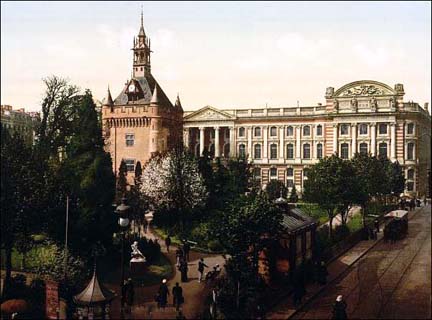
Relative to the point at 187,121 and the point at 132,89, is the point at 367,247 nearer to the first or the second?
the point at 187,121

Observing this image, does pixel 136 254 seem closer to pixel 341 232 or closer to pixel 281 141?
pixel 341 232

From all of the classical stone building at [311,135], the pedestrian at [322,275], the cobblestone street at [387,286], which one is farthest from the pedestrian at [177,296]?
the classical stone building at [311,135]

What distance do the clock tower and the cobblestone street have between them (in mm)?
28231

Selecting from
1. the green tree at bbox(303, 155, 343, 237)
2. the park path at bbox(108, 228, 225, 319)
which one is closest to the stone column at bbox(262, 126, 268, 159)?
the green tree at bbox(303, 155, 343, 237)

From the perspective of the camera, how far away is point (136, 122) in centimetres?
5084

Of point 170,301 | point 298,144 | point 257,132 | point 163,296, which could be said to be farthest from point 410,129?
point 163,296

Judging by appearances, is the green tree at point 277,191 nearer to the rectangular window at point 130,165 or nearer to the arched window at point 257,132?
the rectangular window at point 130,165

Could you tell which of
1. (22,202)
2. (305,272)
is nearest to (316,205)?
(305,272)

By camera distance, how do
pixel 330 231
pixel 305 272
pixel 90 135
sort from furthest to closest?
1. pixel 330 231
2. pixel 90 135
3. pixel 305 272

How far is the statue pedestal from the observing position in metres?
25.4

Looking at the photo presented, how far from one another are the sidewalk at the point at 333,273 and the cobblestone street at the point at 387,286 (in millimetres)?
213

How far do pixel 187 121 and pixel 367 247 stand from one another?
2969 centimetres

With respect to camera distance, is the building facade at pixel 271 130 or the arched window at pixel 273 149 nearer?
the building facade at pixel 271 130

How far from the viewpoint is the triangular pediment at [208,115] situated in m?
51.4
